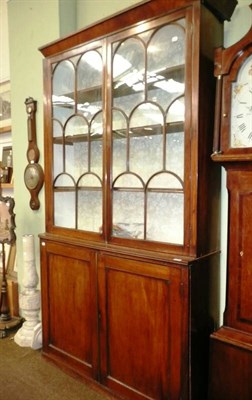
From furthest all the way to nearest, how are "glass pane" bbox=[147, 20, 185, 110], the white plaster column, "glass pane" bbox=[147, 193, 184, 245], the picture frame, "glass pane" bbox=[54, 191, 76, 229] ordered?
the picture frame → the white plaster column → "glass pane" bbox=[54, 191, 76, 229] → "glass pane" bbox=[147, 193, 184, 245] → "glass pane" bbox=[147, 20, 185, 110]

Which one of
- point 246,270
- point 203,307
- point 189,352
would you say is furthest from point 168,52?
point 189,352

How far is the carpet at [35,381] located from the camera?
1868 mm

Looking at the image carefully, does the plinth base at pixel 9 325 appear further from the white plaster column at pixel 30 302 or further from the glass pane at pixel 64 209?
the glass pane at pixel 64 209

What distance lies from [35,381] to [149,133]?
1712 mm

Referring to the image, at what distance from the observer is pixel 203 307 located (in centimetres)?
159

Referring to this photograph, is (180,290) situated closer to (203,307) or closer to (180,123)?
(203,307)

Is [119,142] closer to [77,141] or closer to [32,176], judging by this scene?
[77,141]

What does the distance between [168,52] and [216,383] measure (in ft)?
5.42

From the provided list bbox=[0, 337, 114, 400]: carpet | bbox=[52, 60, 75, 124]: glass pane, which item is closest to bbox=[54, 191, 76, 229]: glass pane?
bbox=[52, 60, 75, 124]: glass pane

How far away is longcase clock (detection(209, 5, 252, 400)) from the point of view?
142 cm

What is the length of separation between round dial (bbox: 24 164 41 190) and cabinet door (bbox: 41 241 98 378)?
58 cm

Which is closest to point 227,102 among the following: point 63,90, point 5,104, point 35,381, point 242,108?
point 242,108

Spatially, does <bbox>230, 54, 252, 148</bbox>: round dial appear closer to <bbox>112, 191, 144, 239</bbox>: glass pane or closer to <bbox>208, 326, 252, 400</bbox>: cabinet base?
<bbox>112, 191, 144, 239</bbox>: glass pane

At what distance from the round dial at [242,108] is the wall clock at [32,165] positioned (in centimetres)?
155
